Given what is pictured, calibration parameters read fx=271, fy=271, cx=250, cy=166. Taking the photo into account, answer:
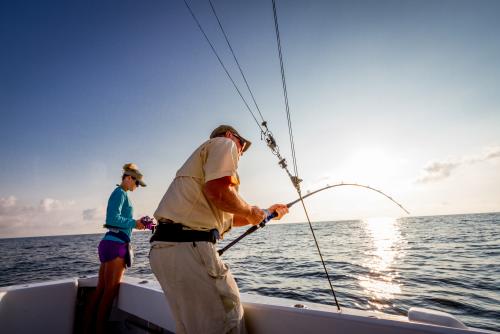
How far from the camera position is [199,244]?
1.75 meters

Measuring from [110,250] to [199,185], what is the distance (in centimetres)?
219

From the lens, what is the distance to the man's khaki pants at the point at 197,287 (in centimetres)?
166

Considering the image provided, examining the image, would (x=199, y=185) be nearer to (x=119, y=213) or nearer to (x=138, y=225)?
(x=119, y=213)

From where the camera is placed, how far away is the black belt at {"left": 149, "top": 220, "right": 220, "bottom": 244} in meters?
1.76

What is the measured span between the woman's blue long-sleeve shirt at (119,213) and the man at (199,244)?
1.86 metres

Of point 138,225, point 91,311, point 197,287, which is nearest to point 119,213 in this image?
point 138,225

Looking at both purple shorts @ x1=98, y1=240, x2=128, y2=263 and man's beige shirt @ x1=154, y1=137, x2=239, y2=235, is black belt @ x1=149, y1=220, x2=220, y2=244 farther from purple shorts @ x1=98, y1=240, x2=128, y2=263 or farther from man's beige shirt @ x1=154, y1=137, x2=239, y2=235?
purple shorts @ x1=98, y1=240, x2=128, y2=263

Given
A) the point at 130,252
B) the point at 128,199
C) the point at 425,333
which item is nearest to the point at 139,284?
the point at 130,252

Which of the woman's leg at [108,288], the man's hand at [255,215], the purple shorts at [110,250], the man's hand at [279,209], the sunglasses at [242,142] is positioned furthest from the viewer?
the purple shorts at [110,250]

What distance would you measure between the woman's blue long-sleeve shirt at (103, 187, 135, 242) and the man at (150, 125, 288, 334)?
186 cm

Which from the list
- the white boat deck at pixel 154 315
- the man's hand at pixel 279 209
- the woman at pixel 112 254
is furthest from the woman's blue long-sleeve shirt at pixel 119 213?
the man's hand at pixel 279 209

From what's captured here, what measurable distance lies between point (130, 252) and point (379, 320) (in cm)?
306

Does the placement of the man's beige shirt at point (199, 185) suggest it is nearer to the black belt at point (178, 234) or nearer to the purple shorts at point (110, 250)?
the black belt at point (178, 234)

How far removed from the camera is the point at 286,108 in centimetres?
340
